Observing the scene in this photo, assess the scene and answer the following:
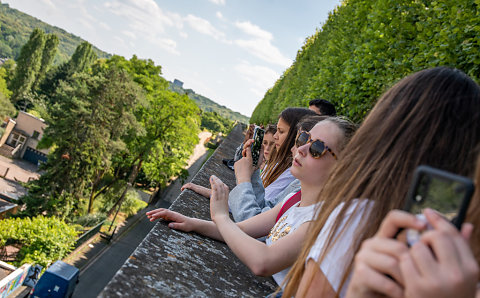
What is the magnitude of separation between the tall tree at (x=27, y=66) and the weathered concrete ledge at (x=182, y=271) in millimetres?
67989

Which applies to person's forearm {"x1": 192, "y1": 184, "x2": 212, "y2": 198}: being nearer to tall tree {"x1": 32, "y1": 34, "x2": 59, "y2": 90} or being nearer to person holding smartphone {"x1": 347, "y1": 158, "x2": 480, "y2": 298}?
person holding smartphone {"x1": 347, "y1": 158, "x2": 480, "y2": 298}

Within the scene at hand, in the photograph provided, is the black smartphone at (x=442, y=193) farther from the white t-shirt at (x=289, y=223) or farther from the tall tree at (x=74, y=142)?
the tall tree at (x=74, y=142)

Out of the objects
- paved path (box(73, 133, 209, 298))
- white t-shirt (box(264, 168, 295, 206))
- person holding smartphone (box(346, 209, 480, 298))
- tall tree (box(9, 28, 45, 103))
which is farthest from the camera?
tall tree (box(9, 28, 45, 103))

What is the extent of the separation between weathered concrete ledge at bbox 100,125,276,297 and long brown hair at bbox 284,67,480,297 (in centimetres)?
65

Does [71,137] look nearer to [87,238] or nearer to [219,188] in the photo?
[87,238]

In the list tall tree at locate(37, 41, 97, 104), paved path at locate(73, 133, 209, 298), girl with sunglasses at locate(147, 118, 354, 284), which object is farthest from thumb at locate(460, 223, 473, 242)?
tall tree at locate(37, 41, 97, 104)

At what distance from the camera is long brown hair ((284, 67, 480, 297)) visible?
113 centimetres

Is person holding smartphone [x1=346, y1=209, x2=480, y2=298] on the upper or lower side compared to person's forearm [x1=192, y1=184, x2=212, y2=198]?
upper

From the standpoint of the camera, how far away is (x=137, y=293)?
150 cm

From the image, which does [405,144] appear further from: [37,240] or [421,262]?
[37,240]

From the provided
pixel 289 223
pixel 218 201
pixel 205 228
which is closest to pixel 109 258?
pixel 205 228

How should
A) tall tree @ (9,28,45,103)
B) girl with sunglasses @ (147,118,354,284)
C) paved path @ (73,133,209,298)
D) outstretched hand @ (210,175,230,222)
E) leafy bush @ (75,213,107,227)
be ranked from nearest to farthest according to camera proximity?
girl with sunglasses @ (147,118,354,284)
outstretched hand @ (210,175,230,222)
paved path @ (73,133,209,298)
leafy bush @ (75,213,107,227)
tall tree @ (9,28,45,103)

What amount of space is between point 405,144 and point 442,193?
0.48 m

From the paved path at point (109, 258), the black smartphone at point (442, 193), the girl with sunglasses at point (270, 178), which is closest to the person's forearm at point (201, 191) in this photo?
the girl with sunglasses at point (270, 178)
